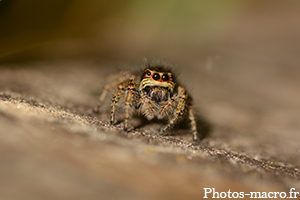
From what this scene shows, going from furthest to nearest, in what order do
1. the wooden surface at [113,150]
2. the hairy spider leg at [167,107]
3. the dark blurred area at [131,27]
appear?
the dark blurred area at [131,27] → the hairy spider leg at [167,107] → the wooden surface at [113,150]

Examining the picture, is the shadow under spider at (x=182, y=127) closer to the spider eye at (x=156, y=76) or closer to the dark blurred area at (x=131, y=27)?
the spider eye at (x=156, y=76)

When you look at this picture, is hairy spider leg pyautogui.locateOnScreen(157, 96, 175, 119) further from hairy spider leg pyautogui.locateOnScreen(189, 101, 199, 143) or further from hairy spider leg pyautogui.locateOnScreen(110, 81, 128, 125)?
hairy spider leg pyautogui.locateOnScreen(110, 81, 128, 125)

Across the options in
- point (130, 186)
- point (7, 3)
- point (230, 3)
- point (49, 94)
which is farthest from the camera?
point (230, 3)

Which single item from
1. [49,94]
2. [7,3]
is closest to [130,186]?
[49,94]

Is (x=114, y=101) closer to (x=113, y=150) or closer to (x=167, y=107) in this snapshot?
(x=167, y=107)

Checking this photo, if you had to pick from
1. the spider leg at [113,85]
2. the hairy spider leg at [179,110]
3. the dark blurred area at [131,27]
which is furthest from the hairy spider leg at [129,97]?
the dark blurred area at [131,27]

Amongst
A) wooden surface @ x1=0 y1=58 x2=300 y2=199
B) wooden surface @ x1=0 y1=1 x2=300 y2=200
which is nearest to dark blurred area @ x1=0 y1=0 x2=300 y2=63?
wooden surface @ x1=0 y1=1 x2=300 y2=200

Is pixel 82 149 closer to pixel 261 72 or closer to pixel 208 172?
pixel 208 172

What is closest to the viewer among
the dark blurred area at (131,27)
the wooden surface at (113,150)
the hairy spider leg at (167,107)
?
the wooden surface at (113,150)
